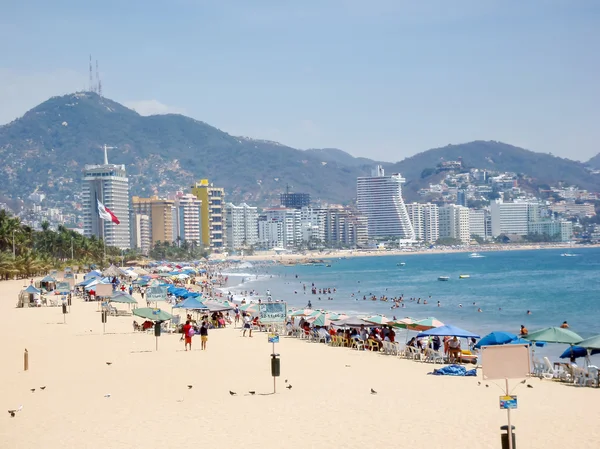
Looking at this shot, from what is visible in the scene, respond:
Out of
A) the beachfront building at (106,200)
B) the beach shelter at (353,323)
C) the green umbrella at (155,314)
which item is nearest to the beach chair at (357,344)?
the beach shelter at (353,323)

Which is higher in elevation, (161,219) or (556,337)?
(161,219)

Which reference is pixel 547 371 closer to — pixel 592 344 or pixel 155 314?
pixel 592 344

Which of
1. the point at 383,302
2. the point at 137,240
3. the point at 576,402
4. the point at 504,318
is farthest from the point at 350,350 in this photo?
the point at 137,240

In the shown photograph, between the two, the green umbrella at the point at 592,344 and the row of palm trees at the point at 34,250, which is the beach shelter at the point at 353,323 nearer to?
the green umbrella at the point at 592,344

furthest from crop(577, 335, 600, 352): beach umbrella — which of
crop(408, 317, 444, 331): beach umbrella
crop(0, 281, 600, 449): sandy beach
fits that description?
crop(408, 317, 444, 331): beach umbrella

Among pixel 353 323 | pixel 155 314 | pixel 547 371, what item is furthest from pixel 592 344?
pixel 155 314

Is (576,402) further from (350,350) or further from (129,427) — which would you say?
(350,350)

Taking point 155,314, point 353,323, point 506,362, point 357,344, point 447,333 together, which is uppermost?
point 506,362
